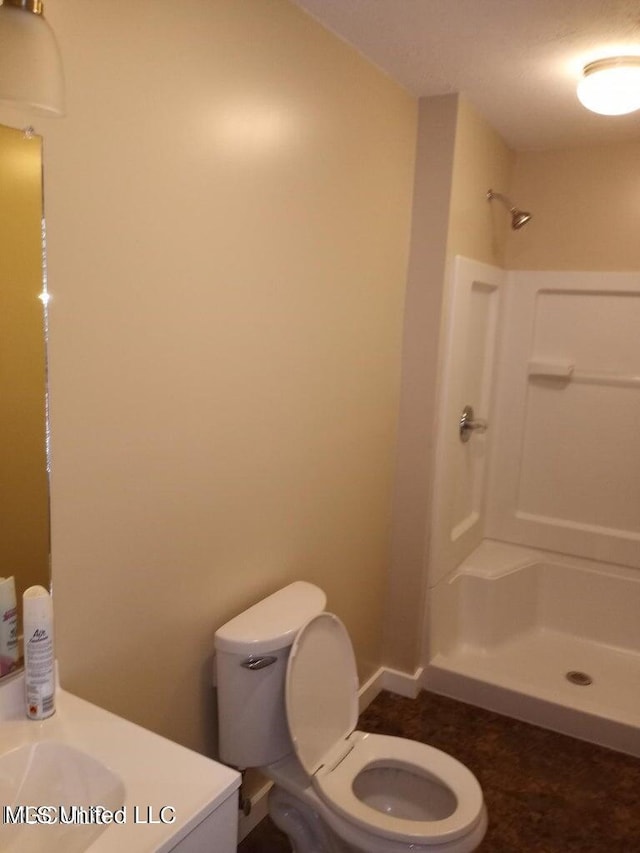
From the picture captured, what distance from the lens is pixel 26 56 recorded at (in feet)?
3.11

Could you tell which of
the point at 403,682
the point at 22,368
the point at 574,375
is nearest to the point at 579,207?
the point at 574,375

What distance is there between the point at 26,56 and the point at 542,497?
9.53 feet

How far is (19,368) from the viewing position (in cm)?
121

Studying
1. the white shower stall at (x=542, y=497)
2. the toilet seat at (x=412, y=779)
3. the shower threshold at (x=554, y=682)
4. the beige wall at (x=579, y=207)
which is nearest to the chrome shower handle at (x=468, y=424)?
the white shower stall at (x=542, y=497)

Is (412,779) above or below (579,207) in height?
below

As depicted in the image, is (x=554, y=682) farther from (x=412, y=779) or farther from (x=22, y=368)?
(x=22, y=368)

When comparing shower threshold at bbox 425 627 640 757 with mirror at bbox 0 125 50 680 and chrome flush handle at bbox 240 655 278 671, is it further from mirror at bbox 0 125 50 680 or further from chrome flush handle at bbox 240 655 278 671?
mirror at bbox 0 125 50 680

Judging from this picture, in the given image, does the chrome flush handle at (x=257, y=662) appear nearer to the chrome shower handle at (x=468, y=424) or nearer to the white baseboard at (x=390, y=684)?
the white baseboard at (x=390, y=684)

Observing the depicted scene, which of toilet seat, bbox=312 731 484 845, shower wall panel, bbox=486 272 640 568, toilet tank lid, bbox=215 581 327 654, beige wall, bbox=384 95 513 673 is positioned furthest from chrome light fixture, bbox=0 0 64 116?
shower wall panel, bbox=486 272 640 568

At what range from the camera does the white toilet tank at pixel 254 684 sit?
1.67 meters

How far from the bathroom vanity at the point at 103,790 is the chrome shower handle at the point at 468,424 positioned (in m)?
2.02

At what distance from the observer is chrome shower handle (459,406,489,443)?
2.94 metres

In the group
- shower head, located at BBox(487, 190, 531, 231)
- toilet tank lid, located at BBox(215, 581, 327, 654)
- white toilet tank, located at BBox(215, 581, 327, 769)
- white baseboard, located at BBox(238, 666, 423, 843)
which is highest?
shower head, located at BBox(487, 190, 531, 231)

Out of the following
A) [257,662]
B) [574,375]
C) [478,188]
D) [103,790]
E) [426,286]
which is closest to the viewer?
[103,790]
